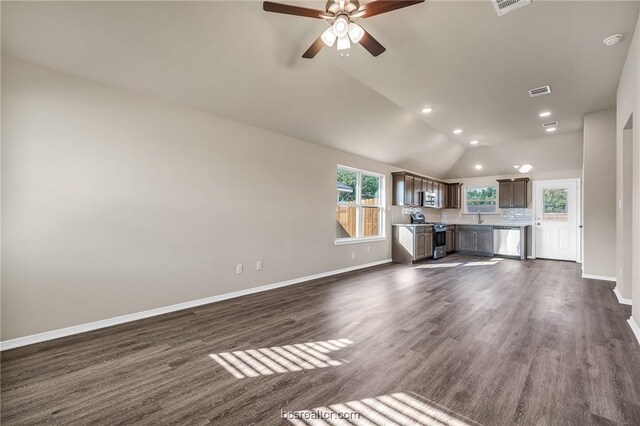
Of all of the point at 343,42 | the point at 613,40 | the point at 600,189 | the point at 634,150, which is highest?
the point at 613,40

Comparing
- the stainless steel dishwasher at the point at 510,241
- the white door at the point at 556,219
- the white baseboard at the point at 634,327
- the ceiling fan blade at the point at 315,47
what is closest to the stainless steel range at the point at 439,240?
the stainless steel dishwasher at the point at 510,241

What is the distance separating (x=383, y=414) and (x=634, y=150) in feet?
11.9

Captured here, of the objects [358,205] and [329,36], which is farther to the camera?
[358,205]

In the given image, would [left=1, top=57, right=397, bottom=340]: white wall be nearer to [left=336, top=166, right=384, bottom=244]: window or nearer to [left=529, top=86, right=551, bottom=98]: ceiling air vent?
[left=336, top=166, right=384, bottom=244]: window

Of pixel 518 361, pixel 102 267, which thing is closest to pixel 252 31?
pixel 102 267

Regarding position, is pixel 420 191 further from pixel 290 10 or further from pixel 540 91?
pixel 290 10

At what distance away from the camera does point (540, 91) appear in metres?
4.07

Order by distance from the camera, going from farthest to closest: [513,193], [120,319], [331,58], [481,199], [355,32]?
[481,199] < [513,193] < [331,58] < [120,319] < [355,32]

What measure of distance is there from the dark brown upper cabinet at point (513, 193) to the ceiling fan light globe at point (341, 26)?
7775 mm

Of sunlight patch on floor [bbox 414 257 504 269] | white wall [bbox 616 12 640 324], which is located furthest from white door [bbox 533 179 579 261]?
white wall [bbox 616 12 640 324]

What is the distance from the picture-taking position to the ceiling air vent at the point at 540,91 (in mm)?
3965

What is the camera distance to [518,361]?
2213 millimetres

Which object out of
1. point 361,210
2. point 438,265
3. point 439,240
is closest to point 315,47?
point 361,210

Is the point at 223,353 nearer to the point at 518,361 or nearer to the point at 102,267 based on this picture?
the point at 102,267
